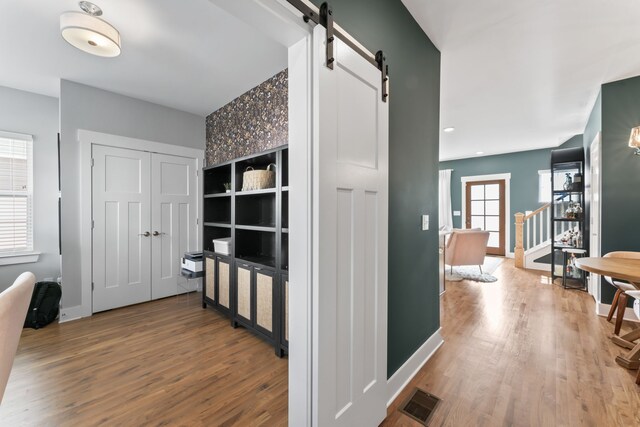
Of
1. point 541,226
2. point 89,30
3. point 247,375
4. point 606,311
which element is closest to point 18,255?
point 89,30

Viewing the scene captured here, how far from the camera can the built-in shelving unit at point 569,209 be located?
13.8 ft

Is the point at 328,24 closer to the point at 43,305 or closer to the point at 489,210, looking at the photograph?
the point at 43,305

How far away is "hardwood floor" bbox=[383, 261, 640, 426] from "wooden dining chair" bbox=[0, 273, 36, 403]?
171 centimetres

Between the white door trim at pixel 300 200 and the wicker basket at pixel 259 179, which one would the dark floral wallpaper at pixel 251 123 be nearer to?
the wicker basket at pixel 259 179

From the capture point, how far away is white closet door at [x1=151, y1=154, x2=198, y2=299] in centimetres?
362

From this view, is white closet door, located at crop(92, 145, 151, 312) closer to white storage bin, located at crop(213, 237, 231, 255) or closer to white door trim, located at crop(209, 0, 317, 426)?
white storage bin, located at crop(213, 237, 231, 255)

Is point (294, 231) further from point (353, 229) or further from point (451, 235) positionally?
point (451, 235)

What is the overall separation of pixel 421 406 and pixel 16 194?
4.61m

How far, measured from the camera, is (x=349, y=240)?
1292 mm

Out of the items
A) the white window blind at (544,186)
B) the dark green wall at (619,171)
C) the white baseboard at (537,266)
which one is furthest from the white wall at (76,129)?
the white window blind at (544,186)

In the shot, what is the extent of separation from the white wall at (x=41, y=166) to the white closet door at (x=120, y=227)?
68 centimetres

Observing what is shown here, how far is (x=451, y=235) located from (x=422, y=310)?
2.94m

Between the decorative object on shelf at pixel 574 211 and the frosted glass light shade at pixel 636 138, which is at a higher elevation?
the frosted glass light shade at pixel 636 138

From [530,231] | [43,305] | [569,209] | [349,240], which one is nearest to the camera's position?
[349,240]
